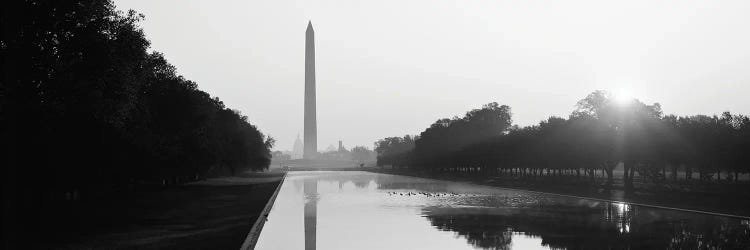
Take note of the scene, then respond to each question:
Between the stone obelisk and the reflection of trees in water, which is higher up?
the stone obelisk

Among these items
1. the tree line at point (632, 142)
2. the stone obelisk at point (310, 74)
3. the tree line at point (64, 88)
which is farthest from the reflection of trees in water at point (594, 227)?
the stone obelisk at point (310, 74)

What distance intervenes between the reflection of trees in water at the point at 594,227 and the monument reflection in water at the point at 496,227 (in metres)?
0.03

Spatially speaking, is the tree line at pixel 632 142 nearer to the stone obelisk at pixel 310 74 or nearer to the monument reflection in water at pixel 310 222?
the monument reflection in water at pixel 310 222

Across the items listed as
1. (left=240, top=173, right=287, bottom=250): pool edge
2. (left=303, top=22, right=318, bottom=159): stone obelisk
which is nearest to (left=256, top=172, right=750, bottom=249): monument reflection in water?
(left=240, top=173, right=287, bottom=250): pool edge

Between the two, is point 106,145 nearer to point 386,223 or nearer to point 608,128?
point 386,223

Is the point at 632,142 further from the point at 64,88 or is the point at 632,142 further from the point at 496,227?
the point at 64,88

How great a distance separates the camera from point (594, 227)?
92.8 ft

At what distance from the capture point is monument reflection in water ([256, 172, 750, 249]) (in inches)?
912

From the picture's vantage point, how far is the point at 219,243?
21.4 meters

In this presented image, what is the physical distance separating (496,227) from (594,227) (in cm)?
413

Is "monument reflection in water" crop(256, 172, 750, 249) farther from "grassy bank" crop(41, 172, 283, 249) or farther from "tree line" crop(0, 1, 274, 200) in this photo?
"tree line" crop(0, 1, 274, 200)

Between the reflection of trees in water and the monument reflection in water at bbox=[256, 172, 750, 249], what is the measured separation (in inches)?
1.3

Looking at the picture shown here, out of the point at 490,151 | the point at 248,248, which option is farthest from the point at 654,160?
the point at 248,248

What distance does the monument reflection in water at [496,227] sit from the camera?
23156 millimetres
